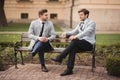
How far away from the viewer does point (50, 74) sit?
30.1 feet

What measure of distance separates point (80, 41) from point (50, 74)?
1.02m

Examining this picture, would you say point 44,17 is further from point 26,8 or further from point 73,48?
point 26,8

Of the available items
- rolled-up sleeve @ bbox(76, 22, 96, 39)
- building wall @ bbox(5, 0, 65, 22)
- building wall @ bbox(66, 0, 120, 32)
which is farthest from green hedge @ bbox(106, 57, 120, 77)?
building wall @ bbox(5, 0, 65, 22)

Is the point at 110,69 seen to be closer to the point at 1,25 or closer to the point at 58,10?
the point at 1,25

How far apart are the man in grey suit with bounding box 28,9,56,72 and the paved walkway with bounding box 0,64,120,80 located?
32 centimetres

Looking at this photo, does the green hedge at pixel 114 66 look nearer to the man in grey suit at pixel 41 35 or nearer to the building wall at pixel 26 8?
the man in grey suit at pixel 41 35

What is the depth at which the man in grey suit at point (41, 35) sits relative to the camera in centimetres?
950

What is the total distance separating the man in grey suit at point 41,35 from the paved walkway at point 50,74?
12.6 inches

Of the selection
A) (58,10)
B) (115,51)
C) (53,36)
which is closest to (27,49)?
(53,36)

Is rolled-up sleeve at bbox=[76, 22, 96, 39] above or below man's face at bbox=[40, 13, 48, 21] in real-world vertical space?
below

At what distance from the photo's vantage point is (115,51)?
12.7 meters

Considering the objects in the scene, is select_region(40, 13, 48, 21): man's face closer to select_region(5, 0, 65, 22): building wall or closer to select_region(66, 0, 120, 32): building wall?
select_region(66, 0, 120, 32): building wall

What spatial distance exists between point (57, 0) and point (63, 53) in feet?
88.4

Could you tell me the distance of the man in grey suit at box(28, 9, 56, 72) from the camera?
31.2 feet
